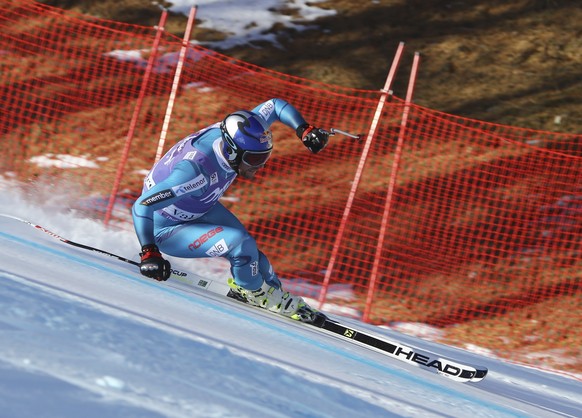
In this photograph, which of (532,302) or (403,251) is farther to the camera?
(403,251)

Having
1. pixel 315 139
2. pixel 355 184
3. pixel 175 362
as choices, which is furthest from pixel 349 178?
pixel 175 362

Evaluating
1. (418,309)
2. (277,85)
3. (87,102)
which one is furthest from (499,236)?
(87,102)

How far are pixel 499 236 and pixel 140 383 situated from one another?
825cm

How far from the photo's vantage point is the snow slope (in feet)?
7.95

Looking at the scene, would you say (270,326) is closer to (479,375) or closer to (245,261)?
(245,261)

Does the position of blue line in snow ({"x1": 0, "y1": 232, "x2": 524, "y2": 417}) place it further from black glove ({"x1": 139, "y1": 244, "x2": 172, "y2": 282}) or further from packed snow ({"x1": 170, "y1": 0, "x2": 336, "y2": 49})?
packed snow ({"x1": 170, "y1": 0, "x2": 336, "y2": 49})

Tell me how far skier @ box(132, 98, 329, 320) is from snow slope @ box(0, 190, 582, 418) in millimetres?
218

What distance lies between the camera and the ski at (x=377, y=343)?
→ 475 cm

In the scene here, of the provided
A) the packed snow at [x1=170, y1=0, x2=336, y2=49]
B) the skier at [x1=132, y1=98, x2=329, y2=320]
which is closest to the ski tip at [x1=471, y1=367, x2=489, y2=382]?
the skier at [x1=132, y1=98, x2=329, y2=320]

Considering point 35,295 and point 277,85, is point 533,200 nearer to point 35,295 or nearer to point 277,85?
point 277,85

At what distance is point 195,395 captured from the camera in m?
2.62

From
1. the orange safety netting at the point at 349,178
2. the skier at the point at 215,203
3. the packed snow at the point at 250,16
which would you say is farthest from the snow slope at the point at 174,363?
the packed snow at the point at 250,16

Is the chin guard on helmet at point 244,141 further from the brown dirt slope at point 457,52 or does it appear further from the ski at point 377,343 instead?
the brown dirt slope at point 457,52

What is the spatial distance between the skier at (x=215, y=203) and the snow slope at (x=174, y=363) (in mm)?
218
